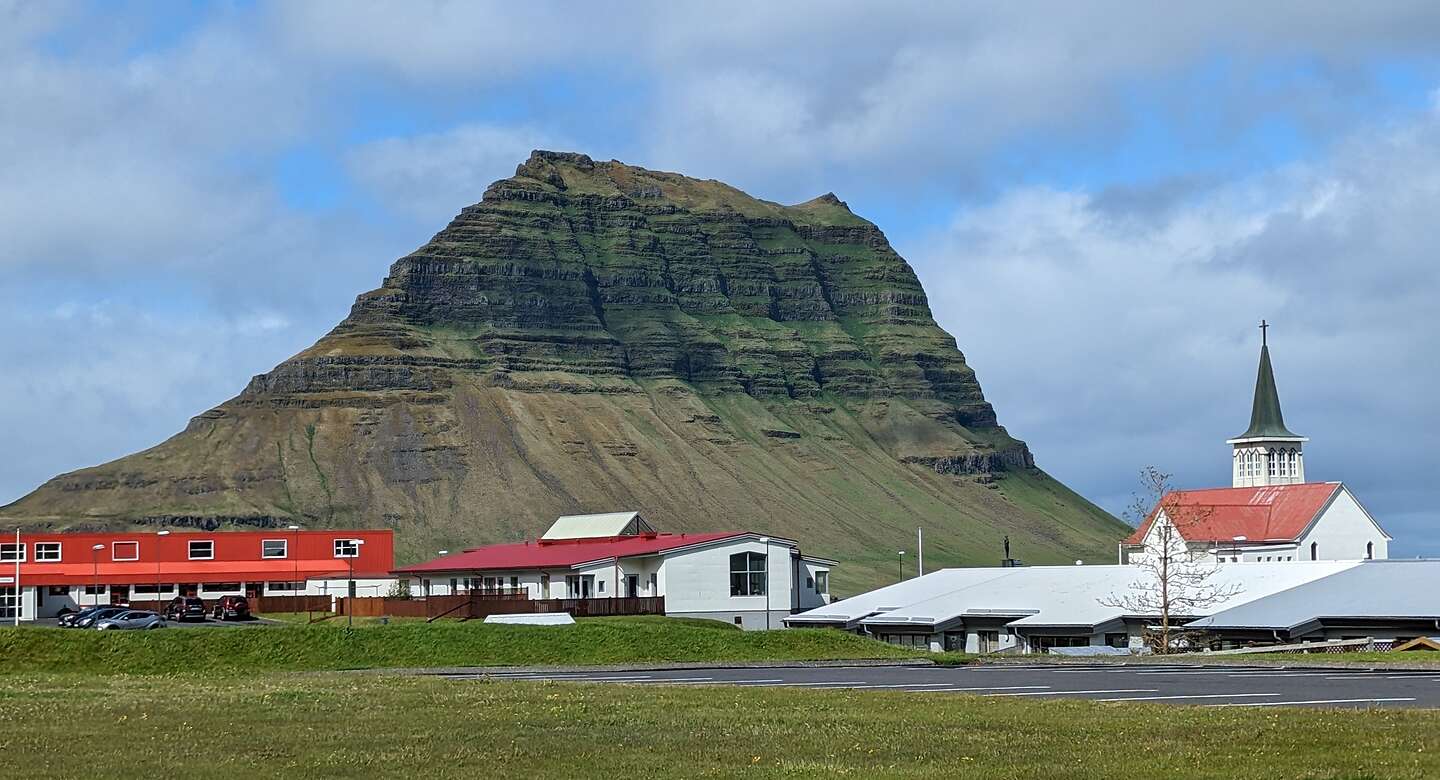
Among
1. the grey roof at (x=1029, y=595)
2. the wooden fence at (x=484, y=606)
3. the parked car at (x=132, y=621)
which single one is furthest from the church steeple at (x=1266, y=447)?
the parked car at (x=132, y=621)

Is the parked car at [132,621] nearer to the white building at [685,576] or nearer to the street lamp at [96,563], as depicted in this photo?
the white building at [685,576]

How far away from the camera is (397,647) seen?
55.2 metres

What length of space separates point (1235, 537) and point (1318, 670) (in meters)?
73.0

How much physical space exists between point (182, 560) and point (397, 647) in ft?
208

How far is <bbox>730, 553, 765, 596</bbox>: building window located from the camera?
92.6 metres

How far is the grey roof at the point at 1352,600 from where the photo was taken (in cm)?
7019

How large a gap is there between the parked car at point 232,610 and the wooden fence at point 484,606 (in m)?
5.63

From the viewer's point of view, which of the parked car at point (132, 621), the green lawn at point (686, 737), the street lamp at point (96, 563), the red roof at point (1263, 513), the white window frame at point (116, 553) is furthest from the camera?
the red roof at point (1263, 513)

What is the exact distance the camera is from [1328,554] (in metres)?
114

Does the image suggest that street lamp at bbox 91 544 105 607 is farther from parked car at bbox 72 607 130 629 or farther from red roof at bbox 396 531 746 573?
parked car at bbox 72 607 130 629

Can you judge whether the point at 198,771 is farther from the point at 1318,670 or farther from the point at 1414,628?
the point at 1414,628


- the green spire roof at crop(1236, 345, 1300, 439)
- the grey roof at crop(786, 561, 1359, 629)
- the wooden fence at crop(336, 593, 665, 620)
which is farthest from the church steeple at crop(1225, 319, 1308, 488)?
the wooden fence at crop(336, 593, 665, 620)

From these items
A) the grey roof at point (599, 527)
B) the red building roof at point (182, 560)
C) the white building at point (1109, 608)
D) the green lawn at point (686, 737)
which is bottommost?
the white building at point (1109, 608)

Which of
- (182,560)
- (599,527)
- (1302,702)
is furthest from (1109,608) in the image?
(182,560)
